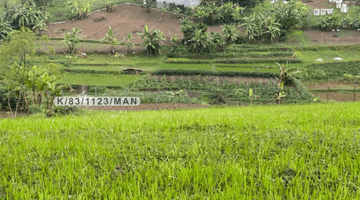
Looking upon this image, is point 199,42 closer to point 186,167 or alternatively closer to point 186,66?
point 186,66

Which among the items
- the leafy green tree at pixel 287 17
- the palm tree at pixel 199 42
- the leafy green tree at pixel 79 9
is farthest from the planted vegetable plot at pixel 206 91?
the leafy green tree at pixel 79 9

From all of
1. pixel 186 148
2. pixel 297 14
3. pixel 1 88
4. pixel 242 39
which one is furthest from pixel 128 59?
pixel 186 148

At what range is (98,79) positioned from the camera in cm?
3288

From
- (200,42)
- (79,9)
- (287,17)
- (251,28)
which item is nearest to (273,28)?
(251,28)

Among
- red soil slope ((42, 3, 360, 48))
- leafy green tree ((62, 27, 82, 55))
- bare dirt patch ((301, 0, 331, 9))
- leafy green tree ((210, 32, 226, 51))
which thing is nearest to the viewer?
leafy green tree ((62, 27, 82, 55))

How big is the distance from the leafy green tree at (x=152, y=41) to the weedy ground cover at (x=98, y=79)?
12305 millimetres

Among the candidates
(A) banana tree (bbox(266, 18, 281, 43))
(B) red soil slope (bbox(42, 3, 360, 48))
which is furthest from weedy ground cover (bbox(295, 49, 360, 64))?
(A) banana tree (bbox(266, 18, 281, 43))

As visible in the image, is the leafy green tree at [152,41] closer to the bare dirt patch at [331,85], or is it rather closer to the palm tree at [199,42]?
the palm tree at [199,42]

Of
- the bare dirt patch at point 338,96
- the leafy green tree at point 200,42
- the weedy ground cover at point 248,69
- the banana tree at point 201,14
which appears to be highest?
the banana tree at point 201,14

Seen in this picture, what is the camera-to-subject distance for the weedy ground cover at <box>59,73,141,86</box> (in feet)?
102

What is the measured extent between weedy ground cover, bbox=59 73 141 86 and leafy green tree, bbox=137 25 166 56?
40.4 feet

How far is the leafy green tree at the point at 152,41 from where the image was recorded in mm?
45075

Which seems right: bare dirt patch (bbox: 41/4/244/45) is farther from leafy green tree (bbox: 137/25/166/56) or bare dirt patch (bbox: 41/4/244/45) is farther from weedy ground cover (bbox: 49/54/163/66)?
weedy ground cover (bbox: 49/54/163/66)

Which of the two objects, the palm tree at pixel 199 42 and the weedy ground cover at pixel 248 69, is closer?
the weedy ground cover at pixel 248 69
